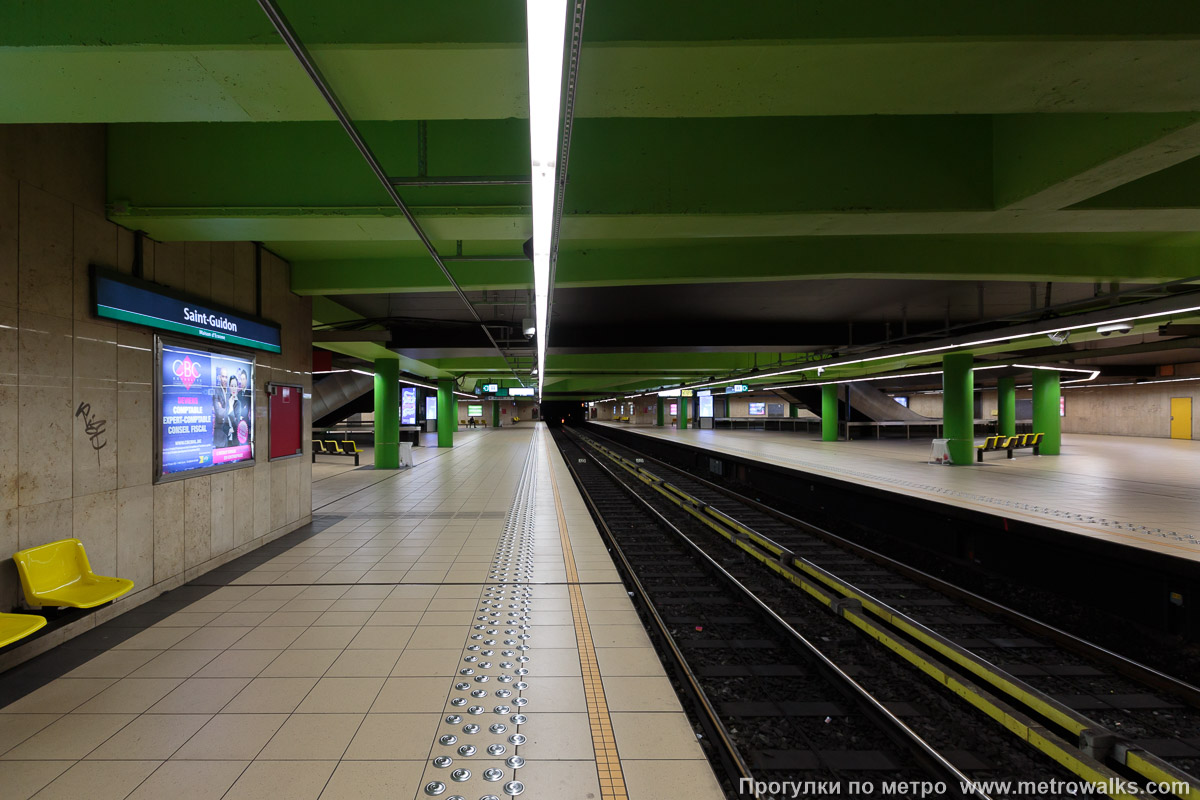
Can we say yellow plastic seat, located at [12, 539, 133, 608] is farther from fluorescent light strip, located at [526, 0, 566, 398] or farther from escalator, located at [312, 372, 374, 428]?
escalator, located at [312, 372, 374, 428]

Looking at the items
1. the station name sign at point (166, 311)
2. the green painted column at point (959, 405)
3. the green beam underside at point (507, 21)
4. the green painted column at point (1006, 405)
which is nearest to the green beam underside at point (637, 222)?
the station name sign at point (166, 311)

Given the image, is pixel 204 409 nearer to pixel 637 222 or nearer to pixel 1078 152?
pixel 637 222

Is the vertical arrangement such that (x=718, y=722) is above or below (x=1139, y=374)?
below

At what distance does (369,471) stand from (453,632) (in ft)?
39.9

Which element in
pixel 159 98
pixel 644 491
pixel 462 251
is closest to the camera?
pixel 159 98

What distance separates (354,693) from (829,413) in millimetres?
26885

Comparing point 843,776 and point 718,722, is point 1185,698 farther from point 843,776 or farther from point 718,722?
point 718,722

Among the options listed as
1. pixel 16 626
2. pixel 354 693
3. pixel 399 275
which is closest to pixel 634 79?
pixel 354 693

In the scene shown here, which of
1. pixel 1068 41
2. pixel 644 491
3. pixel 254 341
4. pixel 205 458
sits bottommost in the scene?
pixel 644 491

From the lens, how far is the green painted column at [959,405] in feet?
49.5

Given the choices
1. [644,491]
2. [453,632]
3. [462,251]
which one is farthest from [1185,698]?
[644,491]

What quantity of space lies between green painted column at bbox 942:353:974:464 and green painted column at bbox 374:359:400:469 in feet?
53.0

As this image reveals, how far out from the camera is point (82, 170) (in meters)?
4.17

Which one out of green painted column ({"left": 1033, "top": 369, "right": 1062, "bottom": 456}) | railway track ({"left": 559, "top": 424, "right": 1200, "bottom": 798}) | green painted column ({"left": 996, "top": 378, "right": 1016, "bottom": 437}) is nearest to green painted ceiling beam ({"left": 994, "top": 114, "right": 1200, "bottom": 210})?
railway track ({"left": 559, "top": 424, "right": 1200, "bottom": 798})
